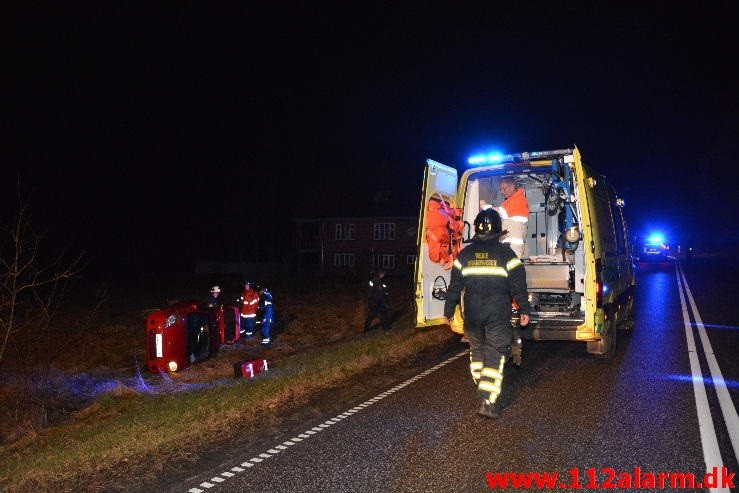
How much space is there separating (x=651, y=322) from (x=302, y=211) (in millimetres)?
40151

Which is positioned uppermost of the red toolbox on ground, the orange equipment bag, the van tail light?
the orange equipment bag

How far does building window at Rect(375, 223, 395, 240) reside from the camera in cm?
4459

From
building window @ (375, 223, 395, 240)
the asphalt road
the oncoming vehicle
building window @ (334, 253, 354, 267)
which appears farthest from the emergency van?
building window @ (334, 253, 354, 267)

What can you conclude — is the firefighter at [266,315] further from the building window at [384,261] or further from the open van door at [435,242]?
the building window at [384,261]

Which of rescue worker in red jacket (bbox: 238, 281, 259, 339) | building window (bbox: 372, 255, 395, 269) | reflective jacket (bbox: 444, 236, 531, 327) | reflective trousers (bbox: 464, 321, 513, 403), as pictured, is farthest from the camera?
building window (bbox: 372, 255, 395, 269)

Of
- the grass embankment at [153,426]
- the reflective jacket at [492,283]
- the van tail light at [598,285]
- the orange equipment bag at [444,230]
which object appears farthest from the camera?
the orange equipment bag at [444,230]

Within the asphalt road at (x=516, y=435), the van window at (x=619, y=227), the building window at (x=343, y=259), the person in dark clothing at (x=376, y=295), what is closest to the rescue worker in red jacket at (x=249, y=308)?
the person in dark clothing at (x=376, y=295)

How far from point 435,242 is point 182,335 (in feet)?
15.0

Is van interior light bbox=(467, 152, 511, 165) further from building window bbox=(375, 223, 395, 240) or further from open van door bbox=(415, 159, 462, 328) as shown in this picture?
building window bbox=(375, 223, 395, 240)

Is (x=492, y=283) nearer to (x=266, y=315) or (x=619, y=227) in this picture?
(x=619, y=227)

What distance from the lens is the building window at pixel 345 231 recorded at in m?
46.4

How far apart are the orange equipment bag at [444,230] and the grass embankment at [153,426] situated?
168 cm

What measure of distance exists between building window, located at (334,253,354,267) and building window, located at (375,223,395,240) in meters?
3.03

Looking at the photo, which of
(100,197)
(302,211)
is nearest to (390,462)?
(302,211)
